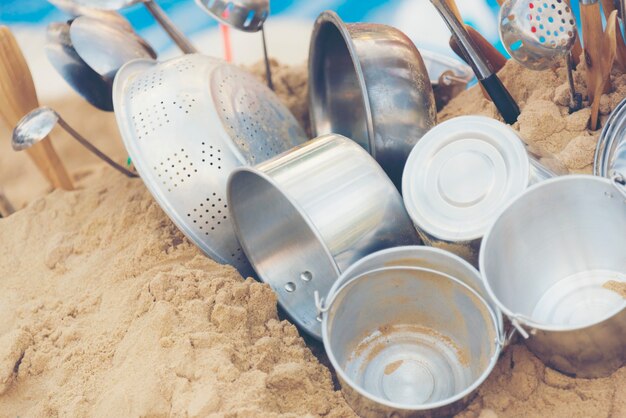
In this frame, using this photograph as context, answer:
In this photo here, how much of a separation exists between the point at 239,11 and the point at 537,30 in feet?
2.35

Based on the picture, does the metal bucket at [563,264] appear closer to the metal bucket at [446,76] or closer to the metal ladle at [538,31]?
the metal ladle at [538,31]

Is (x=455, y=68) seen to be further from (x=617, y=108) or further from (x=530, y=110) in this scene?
(x=617, y=108)

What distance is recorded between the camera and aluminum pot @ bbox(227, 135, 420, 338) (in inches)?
53.9

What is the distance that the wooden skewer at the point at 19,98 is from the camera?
1.81 meters

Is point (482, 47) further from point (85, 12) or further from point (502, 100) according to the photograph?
point (85, 12)

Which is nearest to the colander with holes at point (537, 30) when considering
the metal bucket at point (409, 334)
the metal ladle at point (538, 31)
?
the metal ladle at point (538, 31)

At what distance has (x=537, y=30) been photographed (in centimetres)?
143

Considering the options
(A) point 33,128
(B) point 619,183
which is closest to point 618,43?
(B) point 619,183

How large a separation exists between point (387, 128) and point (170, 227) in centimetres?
51

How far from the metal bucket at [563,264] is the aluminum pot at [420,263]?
0.04m

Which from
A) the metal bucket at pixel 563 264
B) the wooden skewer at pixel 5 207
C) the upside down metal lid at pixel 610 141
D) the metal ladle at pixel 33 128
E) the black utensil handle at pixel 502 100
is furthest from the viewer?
the wooden skewer at pixel 5 207

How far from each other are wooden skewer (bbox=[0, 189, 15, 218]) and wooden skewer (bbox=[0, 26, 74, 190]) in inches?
4.9

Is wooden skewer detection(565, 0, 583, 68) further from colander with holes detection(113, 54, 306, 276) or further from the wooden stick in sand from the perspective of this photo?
colander with holes detection(113, 54, 306, 276)

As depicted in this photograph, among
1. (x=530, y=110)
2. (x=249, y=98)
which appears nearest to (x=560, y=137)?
(x=530, y=110)
